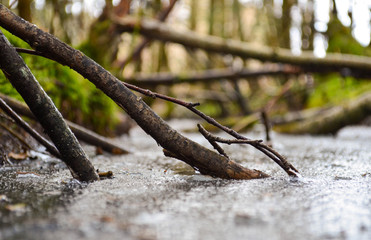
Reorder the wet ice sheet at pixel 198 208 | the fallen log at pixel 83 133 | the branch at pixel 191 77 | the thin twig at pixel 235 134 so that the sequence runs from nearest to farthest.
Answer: the wet ice sheet at pixel 198 208, the thin twig at pixel 235 134, the fallen log at pixel 83 133, the branch at pixel 191 77

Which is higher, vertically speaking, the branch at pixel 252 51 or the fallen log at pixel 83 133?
the branch at pixel 252 51

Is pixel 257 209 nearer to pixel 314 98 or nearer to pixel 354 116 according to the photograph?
pixel 354 116

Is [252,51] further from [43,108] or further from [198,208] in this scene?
[198,208]

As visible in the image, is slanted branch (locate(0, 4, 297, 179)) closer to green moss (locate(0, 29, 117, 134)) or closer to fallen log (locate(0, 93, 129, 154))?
fallen log (locate(0, 93, 129, 154))

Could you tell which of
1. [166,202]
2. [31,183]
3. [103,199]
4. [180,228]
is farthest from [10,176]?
[180,228]

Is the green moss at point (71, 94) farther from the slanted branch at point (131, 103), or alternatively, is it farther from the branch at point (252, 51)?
the branch at point (252, 51)

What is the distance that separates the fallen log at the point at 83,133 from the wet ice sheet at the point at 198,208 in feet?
2.30

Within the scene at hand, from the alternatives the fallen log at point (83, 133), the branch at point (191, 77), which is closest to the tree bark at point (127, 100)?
the fallen log at point (83, 133)

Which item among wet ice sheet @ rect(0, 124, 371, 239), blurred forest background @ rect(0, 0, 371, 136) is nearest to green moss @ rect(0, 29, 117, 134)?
blurred forest background @ rect(0, 0, 371, 136)

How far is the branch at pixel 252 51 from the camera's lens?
18.4ft

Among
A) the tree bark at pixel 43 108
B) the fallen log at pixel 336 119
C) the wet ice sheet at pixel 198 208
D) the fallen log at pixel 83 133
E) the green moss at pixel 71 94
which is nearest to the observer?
the wet ice sheet at pixel 198 208

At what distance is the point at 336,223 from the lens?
115 centimetres

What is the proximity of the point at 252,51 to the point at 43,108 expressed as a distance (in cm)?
455

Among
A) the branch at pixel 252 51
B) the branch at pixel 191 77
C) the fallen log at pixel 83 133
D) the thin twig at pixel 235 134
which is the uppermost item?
the branch at pixel 252 51
